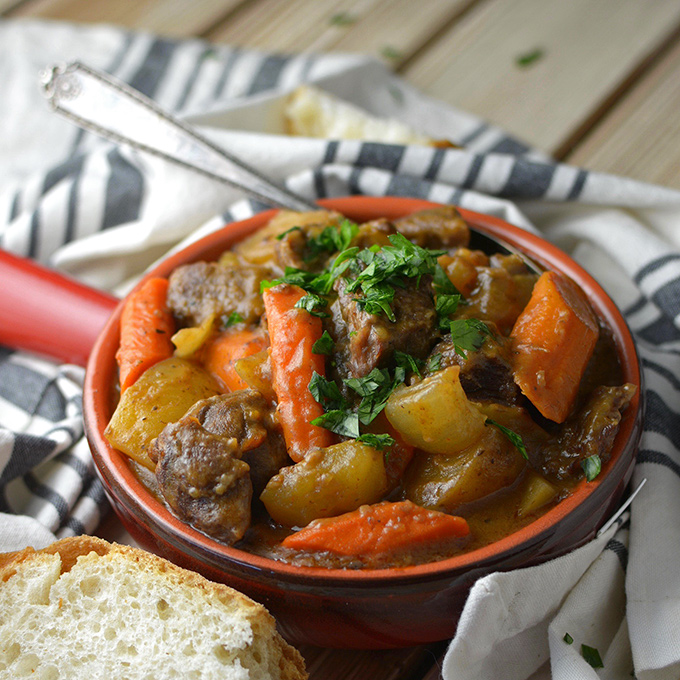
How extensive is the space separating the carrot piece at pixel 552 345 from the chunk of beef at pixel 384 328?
25cm

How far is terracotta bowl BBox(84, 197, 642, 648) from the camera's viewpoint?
1827mm

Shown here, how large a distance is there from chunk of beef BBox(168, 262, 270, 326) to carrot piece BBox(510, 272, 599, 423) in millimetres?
773

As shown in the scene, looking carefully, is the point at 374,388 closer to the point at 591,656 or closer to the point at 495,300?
the point at 495,300

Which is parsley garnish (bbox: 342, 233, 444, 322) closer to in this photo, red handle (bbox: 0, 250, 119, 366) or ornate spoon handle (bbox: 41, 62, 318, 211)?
ornate spoon handle (bbox: 41, 62, 318, 211)

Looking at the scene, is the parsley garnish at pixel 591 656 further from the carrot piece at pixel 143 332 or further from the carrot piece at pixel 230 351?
the carrot piece at pixel 143 332

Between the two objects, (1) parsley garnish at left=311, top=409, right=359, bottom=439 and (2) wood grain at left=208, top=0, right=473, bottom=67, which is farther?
(2) wood grain at left=208, top=0, right=473, bottom=67

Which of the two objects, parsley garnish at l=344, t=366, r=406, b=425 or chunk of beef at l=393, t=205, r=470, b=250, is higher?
chunk of beef at l=393, t=205, r=470, b=250

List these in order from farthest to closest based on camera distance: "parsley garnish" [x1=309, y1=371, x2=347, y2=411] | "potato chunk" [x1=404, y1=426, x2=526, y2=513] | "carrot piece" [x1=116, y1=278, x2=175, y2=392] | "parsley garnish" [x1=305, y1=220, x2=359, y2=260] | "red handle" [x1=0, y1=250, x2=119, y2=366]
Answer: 1. "red handle" [x1=0, y1=250, x2=119, y2=366]
2. "parsley garnish" [x1=305, y1=220, x2=359, y2=260]
3. "carrot piece" [x1=116, y1=278, x2=175, y2=392]
4. "parsley garnish" [x1=309, y1=371, x2=347, y2=411]
5. "potato chunk" [x1=404, y1=426, x2=526, y2=513]

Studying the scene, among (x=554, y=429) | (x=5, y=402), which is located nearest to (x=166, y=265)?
(x=5, y=402)

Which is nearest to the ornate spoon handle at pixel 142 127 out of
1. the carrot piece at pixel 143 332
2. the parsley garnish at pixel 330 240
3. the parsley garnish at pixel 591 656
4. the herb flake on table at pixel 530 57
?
the parsley garnish at pixel 330 240

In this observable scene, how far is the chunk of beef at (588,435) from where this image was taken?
2.01m

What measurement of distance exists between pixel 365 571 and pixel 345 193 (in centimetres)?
191

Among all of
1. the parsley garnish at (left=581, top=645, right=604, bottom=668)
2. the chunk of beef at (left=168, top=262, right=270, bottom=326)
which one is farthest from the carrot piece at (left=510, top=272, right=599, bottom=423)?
the chunk of beef at (left=168, top=262, right=270, bottom=326)

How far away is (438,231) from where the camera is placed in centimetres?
253
